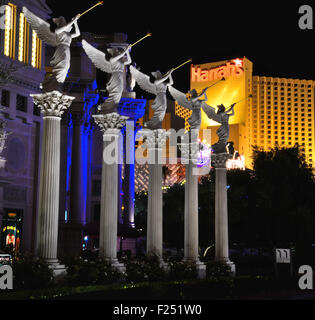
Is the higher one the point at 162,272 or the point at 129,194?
the point at 129,194

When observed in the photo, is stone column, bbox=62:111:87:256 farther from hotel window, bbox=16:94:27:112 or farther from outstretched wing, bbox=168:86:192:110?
outstretched wing, bbox=168:86:192:110

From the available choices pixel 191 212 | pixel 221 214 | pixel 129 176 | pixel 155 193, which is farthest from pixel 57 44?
pixel 129 176

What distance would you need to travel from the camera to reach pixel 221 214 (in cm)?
4041

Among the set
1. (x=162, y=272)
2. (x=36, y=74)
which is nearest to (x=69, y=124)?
(x=36, y=74)

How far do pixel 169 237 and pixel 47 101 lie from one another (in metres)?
54.6

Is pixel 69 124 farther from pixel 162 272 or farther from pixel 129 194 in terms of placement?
pixel 162 272

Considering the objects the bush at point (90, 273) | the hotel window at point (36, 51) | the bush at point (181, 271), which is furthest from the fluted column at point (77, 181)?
the bush at point (90, 273)

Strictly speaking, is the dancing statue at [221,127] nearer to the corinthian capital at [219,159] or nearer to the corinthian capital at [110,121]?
the corinthian capital at [219,159]

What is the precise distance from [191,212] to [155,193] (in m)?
4.05

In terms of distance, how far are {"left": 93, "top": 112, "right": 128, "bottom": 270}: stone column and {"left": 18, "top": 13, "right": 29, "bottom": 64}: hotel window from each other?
16.1m

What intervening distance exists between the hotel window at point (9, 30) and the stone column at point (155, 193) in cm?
1439

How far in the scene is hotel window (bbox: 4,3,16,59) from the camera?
43125 mm
